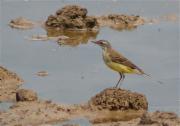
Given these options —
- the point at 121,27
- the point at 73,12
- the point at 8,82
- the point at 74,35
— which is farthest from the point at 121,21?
the point at 8,82

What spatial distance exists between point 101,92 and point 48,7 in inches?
479

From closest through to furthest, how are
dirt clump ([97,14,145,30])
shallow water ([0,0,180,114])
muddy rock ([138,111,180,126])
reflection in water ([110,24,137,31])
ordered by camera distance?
muddy rock ([138,111,180,126]) → shallow water ([0,0,180,114]) → reflection in water ([110,24,137,31]) → dirt clump ([97,14,145,30])

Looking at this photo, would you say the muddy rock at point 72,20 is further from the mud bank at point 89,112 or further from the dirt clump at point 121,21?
the mud bank at point 89,112

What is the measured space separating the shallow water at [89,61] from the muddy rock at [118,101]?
1.04 ft

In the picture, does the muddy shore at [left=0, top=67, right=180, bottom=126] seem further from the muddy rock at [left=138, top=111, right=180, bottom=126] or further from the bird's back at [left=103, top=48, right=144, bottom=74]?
the bird's back at [left=103, top=48, right=144, bottom=74]

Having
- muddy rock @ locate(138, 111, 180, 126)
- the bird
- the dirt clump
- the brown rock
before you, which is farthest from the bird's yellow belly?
the dirt clump

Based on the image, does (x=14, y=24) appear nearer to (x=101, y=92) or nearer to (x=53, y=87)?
(x=53, y=87)

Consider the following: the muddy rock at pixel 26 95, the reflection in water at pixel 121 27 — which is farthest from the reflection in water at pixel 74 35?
the muddy rock at pixel 26 95

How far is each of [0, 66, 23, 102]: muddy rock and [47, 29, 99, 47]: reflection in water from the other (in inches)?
170

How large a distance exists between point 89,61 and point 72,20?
4.48m

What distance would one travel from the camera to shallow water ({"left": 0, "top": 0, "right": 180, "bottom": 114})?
16516 millimetres

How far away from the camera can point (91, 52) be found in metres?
20.2

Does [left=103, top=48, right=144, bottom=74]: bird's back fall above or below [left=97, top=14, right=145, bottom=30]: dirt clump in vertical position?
below

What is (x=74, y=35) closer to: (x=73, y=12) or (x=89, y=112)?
(x=73, y=12)
